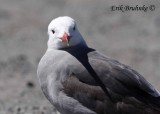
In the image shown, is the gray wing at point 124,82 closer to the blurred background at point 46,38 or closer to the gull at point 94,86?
the gull at point 94,86

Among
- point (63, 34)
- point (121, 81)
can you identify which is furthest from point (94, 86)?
point (63, 34)

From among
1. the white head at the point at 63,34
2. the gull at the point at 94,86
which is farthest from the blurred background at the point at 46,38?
the gull at the point at 94,86

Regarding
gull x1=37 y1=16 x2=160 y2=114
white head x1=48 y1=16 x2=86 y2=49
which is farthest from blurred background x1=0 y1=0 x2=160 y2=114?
gull x1=37 y1=16 x2=160 y2=114

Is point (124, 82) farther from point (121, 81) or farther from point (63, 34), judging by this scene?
point (63, 34)

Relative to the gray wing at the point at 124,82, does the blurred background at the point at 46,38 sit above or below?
below

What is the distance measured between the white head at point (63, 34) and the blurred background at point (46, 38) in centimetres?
188

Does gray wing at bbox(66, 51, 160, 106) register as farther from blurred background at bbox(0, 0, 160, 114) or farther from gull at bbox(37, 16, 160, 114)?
blurred background at bbox(0, 0, 160, 114)

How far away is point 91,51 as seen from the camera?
9641mm

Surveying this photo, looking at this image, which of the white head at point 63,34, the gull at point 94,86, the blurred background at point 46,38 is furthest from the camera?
the blurred background at point 46,38

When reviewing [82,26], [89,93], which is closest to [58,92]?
[89,93]

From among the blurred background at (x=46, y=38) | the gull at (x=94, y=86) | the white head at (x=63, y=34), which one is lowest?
the blurred background at (x=46, y=38)

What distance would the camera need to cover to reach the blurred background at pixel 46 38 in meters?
14.4

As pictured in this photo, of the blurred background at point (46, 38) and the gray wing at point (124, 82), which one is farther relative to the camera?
the blurred background at point (46, 38)

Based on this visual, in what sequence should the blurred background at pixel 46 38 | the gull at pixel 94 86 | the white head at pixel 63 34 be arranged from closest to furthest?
1. the gull at pixel 94 86
2. the white head at pixel 63 34
3. the blurred background at pixel 46 38
